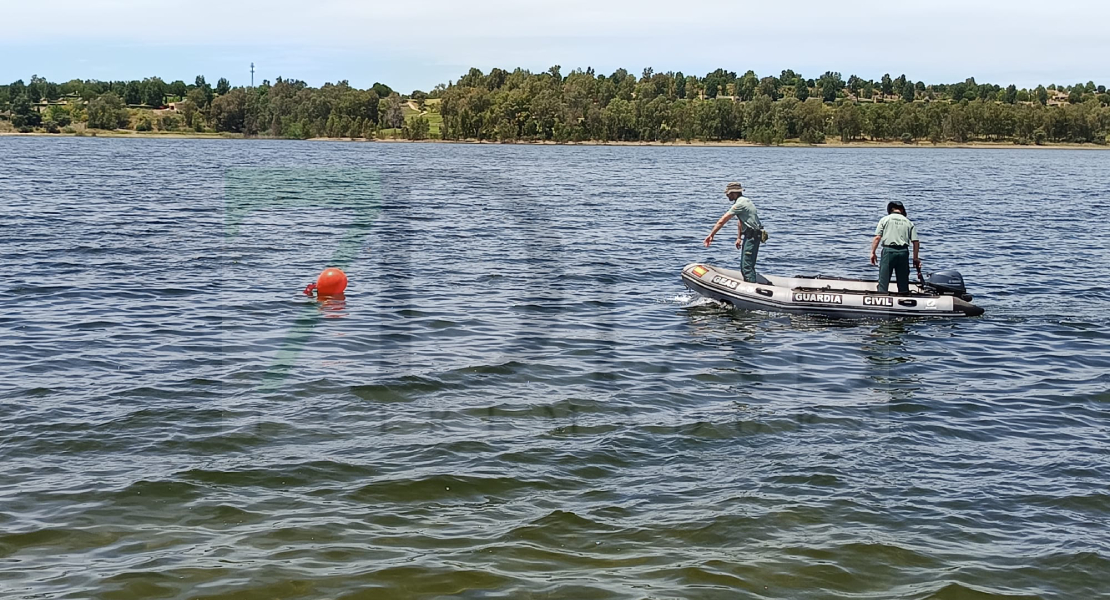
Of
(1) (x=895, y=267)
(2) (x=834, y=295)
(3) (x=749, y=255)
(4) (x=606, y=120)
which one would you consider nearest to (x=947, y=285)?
(1) (x=895, y=267)

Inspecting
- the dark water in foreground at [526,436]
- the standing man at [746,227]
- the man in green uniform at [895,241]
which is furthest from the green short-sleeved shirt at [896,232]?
the standing man at [746,227]

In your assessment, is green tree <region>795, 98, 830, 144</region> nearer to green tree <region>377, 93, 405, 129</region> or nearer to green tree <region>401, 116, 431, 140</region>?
green tree <region>401, 116, 431, 140</region>

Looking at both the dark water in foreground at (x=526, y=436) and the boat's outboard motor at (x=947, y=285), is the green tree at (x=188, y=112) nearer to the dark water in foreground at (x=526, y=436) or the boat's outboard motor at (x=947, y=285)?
the dark water in foreground at (x=526, y=436)

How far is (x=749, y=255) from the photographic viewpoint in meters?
19.7

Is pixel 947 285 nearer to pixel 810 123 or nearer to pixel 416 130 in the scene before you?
pixel 416 130

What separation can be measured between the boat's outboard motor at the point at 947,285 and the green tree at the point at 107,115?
173m

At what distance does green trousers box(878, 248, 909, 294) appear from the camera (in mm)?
18625

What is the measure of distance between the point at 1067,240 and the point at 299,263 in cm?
2347

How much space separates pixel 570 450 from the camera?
10.9m

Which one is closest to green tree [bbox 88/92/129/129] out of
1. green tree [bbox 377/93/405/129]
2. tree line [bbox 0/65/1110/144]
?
tree line [bbox 0/65/1110/144]

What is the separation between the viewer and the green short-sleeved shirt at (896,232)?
1841 cm

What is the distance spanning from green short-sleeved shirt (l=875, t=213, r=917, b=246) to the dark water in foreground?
144 cm

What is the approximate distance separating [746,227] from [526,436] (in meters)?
9.30

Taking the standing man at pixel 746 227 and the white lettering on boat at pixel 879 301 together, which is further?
the standing man at pixel 746 227
